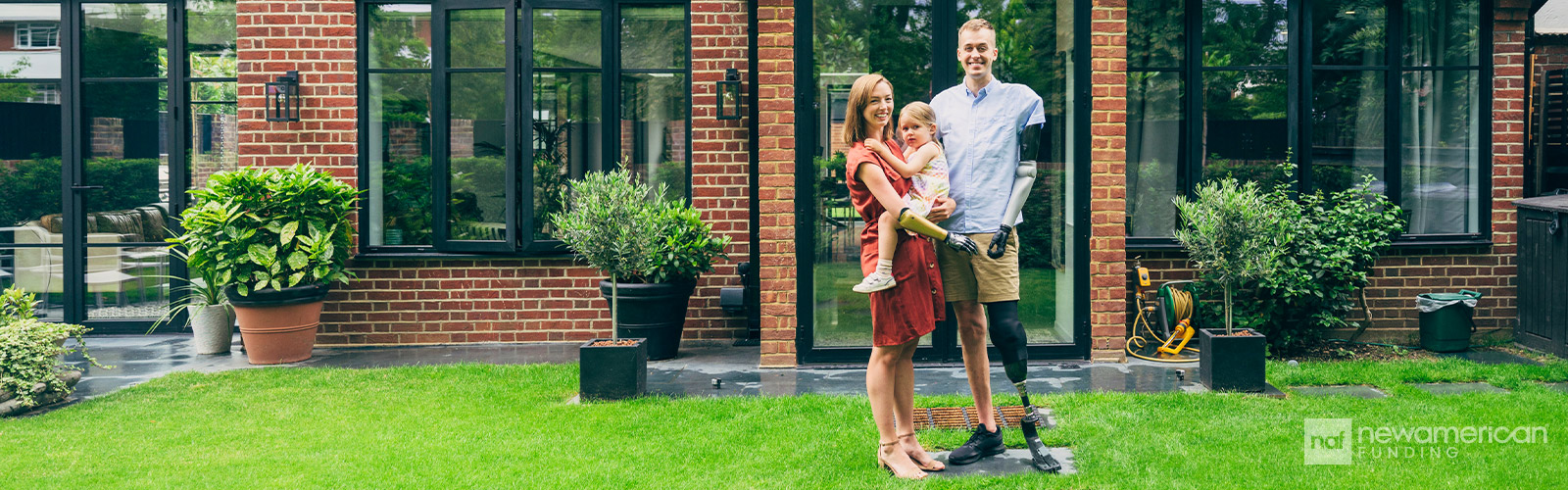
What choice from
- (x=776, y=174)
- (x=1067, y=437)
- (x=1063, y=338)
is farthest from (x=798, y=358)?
(x=1067, y=437)

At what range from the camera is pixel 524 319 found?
789 centimetres

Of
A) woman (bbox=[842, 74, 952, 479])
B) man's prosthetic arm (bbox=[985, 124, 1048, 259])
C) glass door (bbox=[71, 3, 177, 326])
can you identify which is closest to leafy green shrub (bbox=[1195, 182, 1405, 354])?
man's prosthetic arm (bbox=[985, 124, 1048, 259])

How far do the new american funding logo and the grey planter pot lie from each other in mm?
6592

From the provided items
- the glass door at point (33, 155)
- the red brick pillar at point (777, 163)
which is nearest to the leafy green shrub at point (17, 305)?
the glass door at point (33, 155)

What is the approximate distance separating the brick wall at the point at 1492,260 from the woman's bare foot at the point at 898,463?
377 centimetres

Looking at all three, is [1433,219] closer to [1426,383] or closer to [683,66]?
[1426,383]

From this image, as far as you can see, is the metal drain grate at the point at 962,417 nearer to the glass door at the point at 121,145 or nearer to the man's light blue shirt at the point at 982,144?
the man's light blue shirt at the point at 982,144

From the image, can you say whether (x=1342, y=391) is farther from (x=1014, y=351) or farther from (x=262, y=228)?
(x=262, y=228)

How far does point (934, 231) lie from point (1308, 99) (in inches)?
181

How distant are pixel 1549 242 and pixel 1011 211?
15.4ft

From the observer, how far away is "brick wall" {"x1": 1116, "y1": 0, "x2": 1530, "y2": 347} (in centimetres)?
746

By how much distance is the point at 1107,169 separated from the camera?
6.46 metres

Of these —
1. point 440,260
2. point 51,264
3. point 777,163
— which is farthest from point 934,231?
point 51,264

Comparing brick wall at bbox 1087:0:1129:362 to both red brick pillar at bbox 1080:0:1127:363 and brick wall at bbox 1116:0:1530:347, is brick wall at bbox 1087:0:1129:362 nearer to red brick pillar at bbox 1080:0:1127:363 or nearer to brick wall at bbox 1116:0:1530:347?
red brick pillar at bbox 1080:0:1127:363
